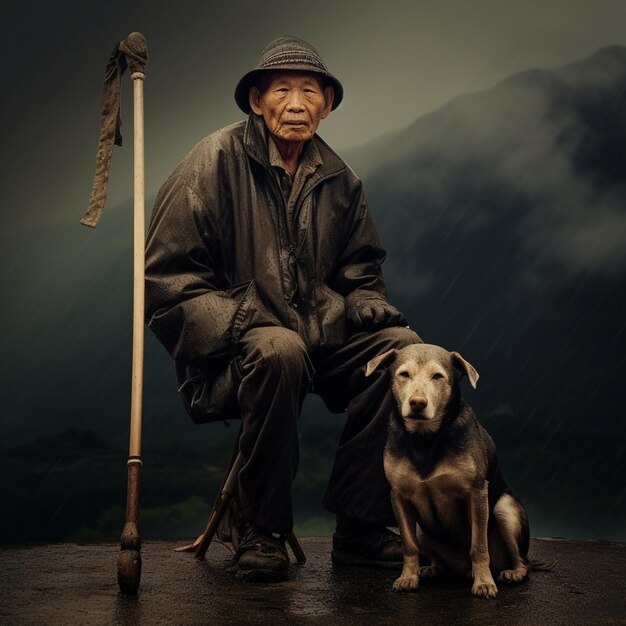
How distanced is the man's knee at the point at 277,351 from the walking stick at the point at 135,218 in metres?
0.46

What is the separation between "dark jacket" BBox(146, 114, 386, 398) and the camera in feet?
14.8

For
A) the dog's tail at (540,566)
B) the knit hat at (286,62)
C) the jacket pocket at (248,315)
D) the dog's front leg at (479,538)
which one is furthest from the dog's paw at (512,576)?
the knit hat at (286,62)

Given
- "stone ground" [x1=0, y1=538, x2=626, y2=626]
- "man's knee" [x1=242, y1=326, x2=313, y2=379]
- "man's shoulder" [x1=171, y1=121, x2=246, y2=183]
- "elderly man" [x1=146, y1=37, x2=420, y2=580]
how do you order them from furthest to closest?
1. "man's shoulder" [x1=171, y1=121, x2=246, y2=183]
2. "elderly man" [x1=146, y1=37, x2=420, y2=580]
3. "man's knee" [x1=242, y1=326, x2=313, y2=379]
4. "stone ground" [x1=0, y1=538, x2=626, y2=626]

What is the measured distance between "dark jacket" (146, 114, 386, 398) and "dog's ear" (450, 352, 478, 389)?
89 centimetres

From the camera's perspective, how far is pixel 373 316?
A: 191 inches

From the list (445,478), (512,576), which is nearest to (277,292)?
(445,478)

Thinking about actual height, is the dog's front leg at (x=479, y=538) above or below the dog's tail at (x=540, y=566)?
above

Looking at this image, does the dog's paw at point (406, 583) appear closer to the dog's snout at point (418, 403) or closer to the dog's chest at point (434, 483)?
the dog's chest at point (434, 483)

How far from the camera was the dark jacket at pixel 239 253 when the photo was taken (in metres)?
4.50

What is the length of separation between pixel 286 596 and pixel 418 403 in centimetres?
89

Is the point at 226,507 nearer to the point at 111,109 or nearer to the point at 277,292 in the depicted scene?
the point at 277,292

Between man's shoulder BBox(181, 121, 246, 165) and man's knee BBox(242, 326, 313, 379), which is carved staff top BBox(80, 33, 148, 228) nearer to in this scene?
man's shoulder BBox(181, 121, 246, 165)

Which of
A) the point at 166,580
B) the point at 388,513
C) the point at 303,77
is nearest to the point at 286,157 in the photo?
the point at 303,77

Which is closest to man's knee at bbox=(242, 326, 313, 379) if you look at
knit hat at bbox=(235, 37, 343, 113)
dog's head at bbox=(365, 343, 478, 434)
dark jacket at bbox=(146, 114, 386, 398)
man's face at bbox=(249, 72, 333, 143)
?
dark jacket at bbox=(146, 114, 386, 398)
